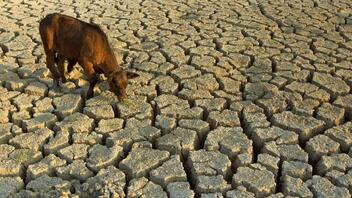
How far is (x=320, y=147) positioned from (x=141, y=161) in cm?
144

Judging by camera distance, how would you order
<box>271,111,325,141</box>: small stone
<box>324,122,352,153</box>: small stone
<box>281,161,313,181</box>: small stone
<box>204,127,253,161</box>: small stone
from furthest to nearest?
<box>271,111,325,141</box>: small stone < <box>324,122,352,153</box>: small stone < <box>204,127,253,161</box>: small stone < <box>281,161,313,181</box>: small stone

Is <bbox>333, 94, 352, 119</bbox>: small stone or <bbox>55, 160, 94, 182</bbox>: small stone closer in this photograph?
<bbox>55, 160, 94, 182</bbox>: small stone

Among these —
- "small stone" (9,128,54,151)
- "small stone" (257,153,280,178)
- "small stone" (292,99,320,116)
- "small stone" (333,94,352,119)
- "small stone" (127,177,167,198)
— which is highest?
"small stone" (333,94,352,119)

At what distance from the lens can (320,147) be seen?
375cm

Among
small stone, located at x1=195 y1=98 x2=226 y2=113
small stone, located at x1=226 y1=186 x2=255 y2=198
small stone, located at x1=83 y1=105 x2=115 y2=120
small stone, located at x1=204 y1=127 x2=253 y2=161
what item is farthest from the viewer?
small stone, located at x1=195 y1=98 x2=226 y2=113

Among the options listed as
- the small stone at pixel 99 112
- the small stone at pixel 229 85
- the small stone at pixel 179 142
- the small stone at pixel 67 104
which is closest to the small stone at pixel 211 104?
the small stone at pixel 229 85

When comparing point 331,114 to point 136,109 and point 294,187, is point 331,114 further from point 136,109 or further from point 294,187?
point 136,109

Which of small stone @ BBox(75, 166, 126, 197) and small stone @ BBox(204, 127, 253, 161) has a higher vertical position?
small stone @ BBox(204, 127, 253, 161)

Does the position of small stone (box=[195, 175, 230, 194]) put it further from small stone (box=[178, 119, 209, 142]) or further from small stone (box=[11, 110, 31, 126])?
small stone (box=[11, 110, 31, 126])

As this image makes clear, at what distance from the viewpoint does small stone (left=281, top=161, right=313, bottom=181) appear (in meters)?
3.47

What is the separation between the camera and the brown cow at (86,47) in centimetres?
428

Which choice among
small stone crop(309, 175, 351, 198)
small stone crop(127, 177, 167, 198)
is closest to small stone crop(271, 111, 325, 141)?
small stone crop(309, 175, 351, 198)

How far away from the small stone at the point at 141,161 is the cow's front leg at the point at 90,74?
1002 mm

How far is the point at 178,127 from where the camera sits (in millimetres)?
4059
